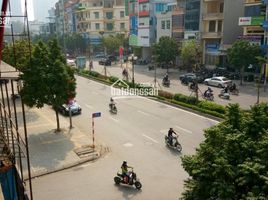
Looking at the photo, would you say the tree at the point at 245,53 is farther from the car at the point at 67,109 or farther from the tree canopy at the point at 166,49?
the car at the point at 67,109

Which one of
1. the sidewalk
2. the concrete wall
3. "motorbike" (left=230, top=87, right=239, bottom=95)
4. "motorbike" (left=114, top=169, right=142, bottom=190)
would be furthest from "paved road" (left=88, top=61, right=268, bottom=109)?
"motorbike" (left=114, top=169, right=142, bottom=190)

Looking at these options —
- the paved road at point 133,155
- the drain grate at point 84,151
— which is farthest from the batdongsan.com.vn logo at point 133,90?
the drain grate at point 84,151


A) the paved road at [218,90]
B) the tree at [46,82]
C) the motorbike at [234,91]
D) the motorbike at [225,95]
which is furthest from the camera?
the motorbike at [234,91]

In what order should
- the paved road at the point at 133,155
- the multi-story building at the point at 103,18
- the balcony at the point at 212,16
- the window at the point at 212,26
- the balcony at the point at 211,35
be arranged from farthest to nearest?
the multi-story building at the point at 103,18
the window at the point at 212,26
the balcony at the point at 211,35
the balcony at the point at 212,16
the paved road at the point at 133,155

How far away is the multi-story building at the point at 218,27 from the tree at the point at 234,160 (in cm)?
3609

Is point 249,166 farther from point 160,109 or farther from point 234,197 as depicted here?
point 160,109

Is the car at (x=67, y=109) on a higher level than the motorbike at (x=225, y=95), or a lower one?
lower

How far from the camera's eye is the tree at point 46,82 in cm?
1895

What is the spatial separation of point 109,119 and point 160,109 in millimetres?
4843

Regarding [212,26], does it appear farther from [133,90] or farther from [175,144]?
[175,144]

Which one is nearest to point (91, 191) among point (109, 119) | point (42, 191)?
point (42, 191)

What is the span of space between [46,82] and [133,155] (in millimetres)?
7000

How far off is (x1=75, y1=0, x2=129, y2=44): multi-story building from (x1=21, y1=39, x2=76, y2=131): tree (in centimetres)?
6888

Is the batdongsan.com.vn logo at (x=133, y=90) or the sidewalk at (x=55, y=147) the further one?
the batdongsan.com.vn logo at (x=133, y=90)
